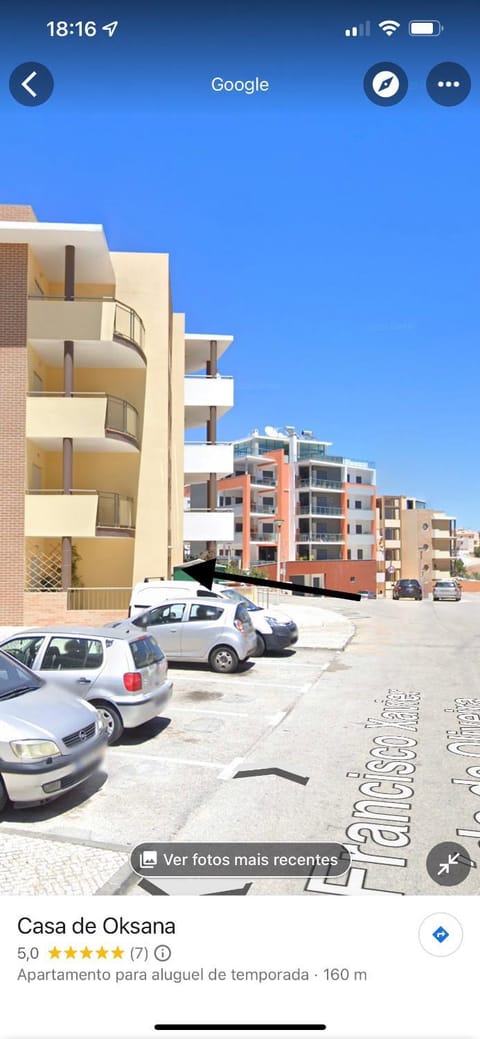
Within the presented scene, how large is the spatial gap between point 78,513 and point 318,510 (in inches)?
81.6

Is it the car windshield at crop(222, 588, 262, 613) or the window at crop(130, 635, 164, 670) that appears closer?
the window at crop(130, 635, 164, 670)

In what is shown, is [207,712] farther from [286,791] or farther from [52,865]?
[52,865]

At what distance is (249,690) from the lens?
25.6 ft

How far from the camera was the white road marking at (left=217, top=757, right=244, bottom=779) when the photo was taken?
4.29 metres

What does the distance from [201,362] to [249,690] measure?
4.41 metres

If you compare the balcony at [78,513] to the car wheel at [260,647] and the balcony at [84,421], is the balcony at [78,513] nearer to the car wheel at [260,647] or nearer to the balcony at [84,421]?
the balcony at [84,421]

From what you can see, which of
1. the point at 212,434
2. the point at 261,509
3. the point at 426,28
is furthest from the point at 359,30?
the point at 212,434

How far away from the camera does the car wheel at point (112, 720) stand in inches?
194

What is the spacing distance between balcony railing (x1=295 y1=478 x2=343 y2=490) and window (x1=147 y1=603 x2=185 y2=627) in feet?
7.62

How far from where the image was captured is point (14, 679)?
4.03 meters

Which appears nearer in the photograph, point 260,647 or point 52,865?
point 52,865

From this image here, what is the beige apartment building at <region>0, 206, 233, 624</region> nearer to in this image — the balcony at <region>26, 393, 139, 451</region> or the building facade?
the balcony at <region>26, 393, 139, 451</region>

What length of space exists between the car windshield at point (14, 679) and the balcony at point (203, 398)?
3.69 metres

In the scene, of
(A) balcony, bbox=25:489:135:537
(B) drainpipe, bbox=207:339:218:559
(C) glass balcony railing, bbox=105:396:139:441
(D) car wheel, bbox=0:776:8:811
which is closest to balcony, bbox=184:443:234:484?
(B) drainpipe, bbox=207:339:218:559
